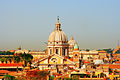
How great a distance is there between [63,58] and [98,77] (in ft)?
98.8

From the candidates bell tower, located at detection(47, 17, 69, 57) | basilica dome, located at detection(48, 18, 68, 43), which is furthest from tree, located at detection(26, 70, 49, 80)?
basilica dome, located at detection(48, 18, 68, 43)

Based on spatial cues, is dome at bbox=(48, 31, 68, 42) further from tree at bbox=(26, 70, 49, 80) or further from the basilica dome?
tree at bbox=(26, 70, 49, 80)

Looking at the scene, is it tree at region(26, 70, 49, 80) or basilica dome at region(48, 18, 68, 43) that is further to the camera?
basilica dome at region(48, 18, 68, 43)

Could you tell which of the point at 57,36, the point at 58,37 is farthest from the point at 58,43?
the point at 57,36

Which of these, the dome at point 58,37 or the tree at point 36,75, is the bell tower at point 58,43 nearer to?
the dome at point 58,37

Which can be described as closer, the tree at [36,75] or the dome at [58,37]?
the tree at [36,75]

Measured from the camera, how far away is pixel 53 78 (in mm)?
62938

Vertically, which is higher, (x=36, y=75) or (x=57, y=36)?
(x=57, y=36)

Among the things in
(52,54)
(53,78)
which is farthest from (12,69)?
(53,78)

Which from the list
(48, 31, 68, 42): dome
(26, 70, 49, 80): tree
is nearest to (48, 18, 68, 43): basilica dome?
(48, 31, 68, 42): dome

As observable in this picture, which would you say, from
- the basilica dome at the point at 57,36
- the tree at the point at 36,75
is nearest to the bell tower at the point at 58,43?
the basilica dome at the point at 57,36

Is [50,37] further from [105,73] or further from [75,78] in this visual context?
[75,78]

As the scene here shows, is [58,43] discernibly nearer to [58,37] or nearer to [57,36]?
[58,37]

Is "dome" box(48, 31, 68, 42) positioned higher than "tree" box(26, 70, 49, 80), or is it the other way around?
"dome" box(48, 31, 68, 42)
